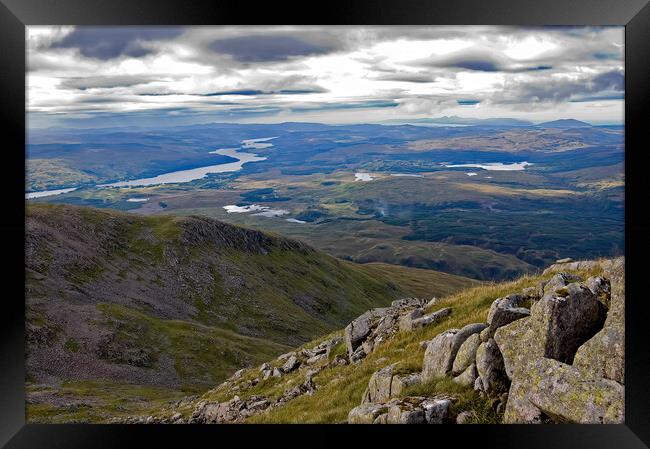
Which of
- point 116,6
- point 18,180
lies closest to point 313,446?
point 18,180

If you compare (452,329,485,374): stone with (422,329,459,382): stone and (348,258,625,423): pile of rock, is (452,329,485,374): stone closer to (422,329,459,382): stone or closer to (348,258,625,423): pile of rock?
(348,258,625,423): pile of rock

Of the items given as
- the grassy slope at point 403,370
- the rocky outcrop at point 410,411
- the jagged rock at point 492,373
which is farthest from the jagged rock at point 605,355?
the rocky outcrop at point 410,411

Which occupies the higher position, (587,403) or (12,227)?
(12,227)

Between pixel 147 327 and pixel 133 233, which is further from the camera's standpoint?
pixel 133 233

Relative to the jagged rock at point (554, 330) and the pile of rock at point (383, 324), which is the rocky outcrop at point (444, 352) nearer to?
the jagged rock at point (554, 330)

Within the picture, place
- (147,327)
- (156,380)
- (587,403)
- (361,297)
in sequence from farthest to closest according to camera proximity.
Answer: (361,297), (147,327), (156,380), (587,403)

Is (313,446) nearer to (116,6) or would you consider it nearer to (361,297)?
(116,6)

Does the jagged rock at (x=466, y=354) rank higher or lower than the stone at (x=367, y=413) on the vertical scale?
higher
